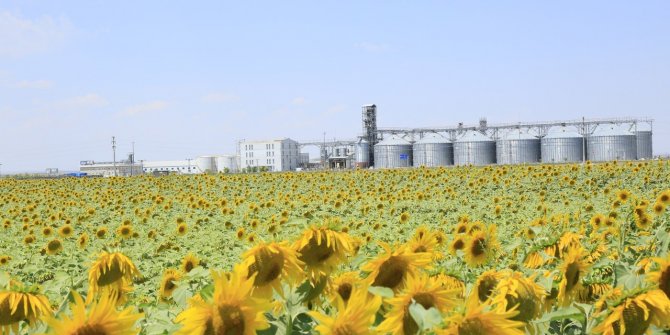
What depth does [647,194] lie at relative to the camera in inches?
666

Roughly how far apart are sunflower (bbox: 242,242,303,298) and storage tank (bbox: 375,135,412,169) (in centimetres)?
7451

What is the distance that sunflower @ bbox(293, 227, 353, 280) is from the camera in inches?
75.9

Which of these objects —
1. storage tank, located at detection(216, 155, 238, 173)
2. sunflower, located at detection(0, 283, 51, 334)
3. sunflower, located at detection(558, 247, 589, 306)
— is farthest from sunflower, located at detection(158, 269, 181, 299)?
storage tank, located at detection(216, 155, 238, 173)

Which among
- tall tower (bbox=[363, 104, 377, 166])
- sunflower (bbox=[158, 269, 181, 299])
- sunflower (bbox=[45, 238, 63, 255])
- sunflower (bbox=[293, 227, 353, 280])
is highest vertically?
tall tower (bbox=[363, 104, 377, 166])

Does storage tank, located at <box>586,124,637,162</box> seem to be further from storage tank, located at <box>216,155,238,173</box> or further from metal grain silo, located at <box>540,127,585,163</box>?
storage tank, located at <box>216,155,238,173</box>

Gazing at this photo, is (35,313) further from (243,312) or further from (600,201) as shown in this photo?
(600,201)

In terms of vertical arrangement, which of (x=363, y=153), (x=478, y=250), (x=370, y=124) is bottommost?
(x=478, y=250)

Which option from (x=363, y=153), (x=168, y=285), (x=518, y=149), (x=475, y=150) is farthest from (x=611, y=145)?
(x=168, y=285)

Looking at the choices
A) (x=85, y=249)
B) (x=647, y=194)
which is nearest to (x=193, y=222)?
(x=85, y=249)

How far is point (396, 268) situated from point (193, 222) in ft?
45.3

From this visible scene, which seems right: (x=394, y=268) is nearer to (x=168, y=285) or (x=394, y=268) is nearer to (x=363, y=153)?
(x=168, y=285)

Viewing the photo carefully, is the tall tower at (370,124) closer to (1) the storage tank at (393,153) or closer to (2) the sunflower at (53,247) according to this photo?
(1) the storage tank at (393,153)

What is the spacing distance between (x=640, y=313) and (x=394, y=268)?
2.00ft

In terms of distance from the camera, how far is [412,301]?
1.48 metres
